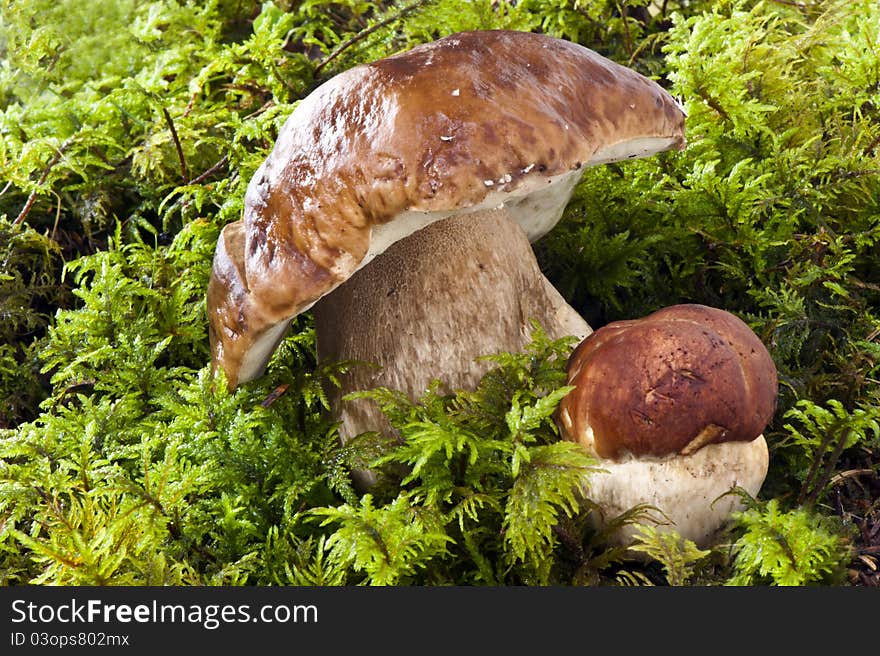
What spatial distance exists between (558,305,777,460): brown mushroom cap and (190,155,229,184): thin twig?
1425mm

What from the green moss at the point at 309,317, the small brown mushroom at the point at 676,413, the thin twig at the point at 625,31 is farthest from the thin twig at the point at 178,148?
the thin twig at the point at 625,31

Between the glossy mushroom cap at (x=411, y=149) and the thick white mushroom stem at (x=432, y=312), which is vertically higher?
the glossy mushroom cap at (x=411, y=149)

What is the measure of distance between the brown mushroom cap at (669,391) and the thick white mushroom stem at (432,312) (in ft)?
0.98

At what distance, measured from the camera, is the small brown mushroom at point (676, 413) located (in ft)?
4.82

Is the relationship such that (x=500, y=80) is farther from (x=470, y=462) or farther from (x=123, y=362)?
(x=123, y=362)

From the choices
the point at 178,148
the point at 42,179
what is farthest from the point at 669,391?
the point at 42,179

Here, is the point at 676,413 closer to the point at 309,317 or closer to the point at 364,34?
the point at 309,317

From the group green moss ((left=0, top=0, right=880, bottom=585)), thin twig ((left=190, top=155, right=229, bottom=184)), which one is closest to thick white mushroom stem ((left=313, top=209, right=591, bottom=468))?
green moss ((left=0, top=0, right=880, bottom=585))

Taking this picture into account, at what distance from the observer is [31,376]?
7.20 feet

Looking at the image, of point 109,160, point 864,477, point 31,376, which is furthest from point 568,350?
point 109,160

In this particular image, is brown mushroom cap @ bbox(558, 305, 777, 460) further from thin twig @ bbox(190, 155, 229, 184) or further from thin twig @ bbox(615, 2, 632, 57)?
thin twig @ bbox(615, 2, 632, 57)

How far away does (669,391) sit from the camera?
146 centimetres

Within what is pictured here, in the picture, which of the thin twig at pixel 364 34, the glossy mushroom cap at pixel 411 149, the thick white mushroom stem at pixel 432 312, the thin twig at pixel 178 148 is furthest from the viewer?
the thin twig at pixel 364 34

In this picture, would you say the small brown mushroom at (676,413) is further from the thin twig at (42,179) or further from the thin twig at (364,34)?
the thin twig at (42,179)
